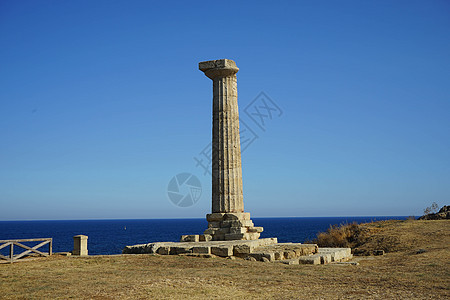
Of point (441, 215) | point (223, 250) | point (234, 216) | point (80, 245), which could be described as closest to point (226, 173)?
point (234, 216)

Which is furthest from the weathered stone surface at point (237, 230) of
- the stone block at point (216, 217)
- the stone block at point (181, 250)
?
the stone block at point (181, 250)

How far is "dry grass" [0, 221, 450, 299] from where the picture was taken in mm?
8828

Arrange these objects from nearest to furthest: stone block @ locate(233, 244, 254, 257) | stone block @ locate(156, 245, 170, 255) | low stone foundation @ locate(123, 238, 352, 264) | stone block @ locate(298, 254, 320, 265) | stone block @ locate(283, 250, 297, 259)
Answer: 1. stone block @ locate(298, 254, 320, 265)
2. low stone foundation @ locate(123, 238, 352, 264)
3. stone block @ locate(233, 244, 254, 257)
4. stone block @ locate(283, 250, 297, 259)
5. stone block @ locate(156, 245, 170, 255)

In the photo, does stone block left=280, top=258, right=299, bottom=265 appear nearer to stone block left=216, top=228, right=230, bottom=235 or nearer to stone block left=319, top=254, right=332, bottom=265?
stone block left=319, top=254, right=332, bottom=265

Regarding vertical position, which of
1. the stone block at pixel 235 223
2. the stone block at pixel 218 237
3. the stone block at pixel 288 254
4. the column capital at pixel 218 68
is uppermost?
the column capital at pixel 218 68

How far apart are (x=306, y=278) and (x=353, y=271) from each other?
83.4 inches

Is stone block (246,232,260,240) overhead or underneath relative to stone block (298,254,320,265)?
overhead

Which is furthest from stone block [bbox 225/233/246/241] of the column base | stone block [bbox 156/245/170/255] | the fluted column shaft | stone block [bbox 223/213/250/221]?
stone block [bbox 156/245/170/255]

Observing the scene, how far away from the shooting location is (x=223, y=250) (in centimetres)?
1466

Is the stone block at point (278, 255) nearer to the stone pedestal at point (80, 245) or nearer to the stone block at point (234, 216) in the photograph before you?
the stone block at point (234, 216)

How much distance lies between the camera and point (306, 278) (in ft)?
35.3

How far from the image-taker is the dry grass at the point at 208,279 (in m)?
8.83

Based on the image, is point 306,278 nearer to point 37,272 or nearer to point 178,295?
point 178,295

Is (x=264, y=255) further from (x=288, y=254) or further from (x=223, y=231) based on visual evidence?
(x=223, y=231)
